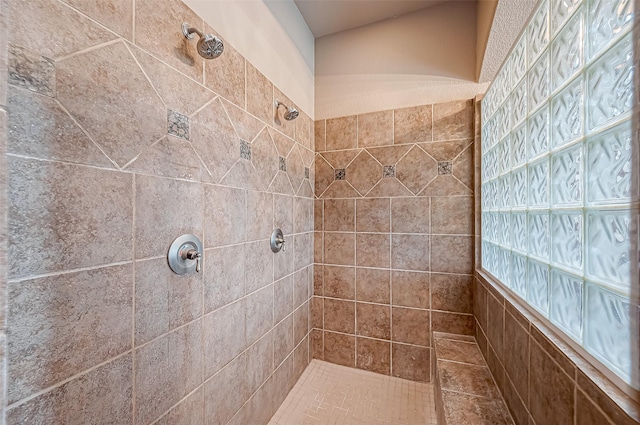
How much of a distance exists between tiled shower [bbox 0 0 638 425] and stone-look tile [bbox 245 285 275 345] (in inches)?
0.6

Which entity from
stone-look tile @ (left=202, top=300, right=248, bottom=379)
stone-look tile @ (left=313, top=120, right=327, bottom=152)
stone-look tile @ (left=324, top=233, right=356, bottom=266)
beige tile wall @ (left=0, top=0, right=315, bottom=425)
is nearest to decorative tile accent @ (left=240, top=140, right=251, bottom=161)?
beige tile wall @ (left=0, top=0, right=315, bottom=425)

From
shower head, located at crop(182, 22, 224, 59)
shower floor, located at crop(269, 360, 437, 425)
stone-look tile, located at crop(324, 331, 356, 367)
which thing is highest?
shower head, located at crop(182, 22, 224, 59)

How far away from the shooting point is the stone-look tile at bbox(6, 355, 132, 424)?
0.48 m

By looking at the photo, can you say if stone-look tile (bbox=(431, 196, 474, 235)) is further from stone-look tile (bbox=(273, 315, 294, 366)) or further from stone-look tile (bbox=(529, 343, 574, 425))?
stone-look tile (bbox=(273, 315, 294, 366))

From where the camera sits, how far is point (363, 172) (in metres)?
1.69

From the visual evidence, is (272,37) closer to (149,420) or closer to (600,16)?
(600,16)

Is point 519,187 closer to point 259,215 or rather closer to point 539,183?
point 539,183

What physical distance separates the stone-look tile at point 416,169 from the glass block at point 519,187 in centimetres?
54

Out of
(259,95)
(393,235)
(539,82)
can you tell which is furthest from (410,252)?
(259,95)

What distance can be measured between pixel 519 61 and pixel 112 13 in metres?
1.38

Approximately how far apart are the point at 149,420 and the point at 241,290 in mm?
476

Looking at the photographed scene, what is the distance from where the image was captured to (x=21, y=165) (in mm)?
472

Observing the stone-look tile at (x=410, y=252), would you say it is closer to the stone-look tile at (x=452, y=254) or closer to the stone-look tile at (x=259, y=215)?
the stone-look tile at (x=452, y=254)

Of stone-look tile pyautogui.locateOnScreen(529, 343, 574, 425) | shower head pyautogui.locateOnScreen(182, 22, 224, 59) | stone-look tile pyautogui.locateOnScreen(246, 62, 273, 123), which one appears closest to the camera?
stone-look tile pyautogui.locateOnScreen(529, 343, 574, 425)
